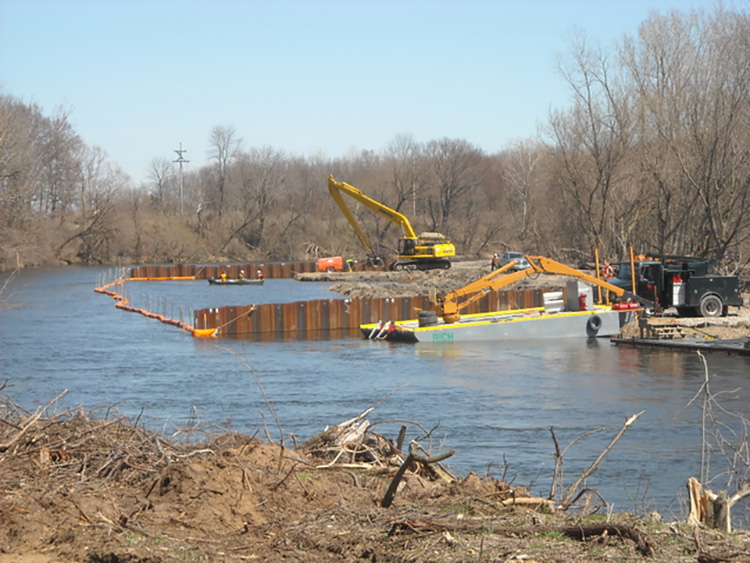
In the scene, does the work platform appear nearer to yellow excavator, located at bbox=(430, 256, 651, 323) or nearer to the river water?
the river water

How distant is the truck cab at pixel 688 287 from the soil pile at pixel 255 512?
2436cm

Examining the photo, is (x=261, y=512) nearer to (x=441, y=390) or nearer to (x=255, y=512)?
(x=255, y=512)

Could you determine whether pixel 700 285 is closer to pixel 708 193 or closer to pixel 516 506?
pixel 708 193

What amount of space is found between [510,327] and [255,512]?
2417 centimetres

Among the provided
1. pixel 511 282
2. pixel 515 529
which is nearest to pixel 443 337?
pixel 511 282

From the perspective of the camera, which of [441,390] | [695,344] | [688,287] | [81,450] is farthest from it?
[688,287]

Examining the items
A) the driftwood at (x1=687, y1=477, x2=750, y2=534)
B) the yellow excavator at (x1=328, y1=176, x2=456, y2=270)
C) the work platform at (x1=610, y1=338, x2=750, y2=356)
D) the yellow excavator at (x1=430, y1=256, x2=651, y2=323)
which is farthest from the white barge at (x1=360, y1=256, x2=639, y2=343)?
the yellow excavator at (x1=328, y1=176, x2=456, y2=270)

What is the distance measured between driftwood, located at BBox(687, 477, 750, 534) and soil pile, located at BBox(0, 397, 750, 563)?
1.27 feet

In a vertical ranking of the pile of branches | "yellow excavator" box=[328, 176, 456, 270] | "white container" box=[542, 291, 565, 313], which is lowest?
the pile of branches

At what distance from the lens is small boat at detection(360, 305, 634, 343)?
30.8 meters

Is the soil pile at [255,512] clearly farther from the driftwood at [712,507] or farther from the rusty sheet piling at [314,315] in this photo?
the rusty sheet piling at [314,315]

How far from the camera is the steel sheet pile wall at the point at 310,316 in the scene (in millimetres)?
34625

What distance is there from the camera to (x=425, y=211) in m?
112

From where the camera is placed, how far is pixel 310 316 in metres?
35.9
